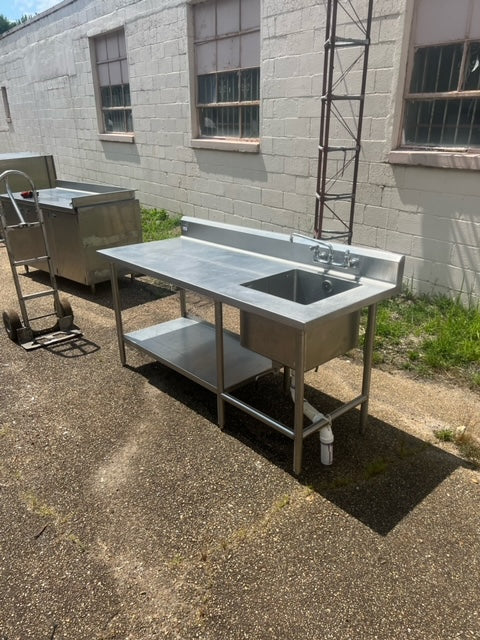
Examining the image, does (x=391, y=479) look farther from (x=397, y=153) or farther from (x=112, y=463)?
(x=397, y=153)

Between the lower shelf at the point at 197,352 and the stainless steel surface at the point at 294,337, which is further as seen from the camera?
the lower shelf at the point at 197,352

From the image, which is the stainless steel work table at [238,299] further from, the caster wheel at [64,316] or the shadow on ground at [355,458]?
the caster wheel at [64,316]

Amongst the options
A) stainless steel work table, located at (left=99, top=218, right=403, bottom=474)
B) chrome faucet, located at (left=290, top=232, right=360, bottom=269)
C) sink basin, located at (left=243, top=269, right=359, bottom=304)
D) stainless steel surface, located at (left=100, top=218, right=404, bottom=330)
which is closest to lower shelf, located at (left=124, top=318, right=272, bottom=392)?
stainless steel work table, located at (left=99, top=218, right=403, bottom=474)

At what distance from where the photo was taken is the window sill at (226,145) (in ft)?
21.3

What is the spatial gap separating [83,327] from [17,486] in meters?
2.32

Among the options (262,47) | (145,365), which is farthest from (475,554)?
(262,47)

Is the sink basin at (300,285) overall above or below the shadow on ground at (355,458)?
above

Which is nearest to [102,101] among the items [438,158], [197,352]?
[438,158]

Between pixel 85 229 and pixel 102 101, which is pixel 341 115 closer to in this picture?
pixel 85 229

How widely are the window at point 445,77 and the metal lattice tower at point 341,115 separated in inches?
19.7

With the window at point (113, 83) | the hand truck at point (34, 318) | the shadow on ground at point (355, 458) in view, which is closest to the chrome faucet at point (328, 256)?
the shadow on ground at point (355, 458)

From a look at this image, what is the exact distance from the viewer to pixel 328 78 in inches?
202

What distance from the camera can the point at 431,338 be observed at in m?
4.30

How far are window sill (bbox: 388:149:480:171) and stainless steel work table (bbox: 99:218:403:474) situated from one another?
205 centimetres
